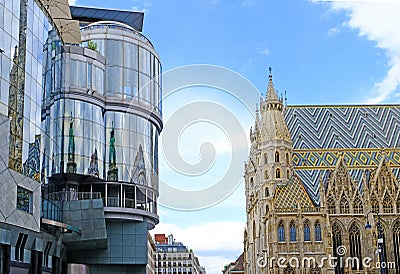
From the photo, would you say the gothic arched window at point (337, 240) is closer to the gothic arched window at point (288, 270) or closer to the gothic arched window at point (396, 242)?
the gothic arched window at point (288, 270)

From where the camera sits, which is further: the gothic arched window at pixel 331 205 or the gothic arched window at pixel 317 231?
the gothic arched window at pixel 331 205

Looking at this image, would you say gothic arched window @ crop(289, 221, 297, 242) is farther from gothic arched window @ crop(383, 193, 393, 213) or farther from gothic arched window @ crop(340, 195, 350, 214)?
gothic arched window @ crop(383, 193, 393, 213)

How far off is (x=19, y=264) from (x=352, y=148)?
7134 cm

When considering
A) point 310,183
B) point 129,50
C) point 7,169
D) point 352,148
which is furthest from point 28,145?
→ point 352,148

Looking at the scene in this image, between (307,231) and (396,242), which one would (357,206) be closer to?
(396,242)

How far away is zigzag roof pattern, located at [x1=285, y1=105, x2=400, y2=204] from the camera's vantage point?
96.9 m

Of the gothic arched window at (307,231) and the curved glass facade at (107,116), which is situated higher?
the curved glass facade at (107,116)

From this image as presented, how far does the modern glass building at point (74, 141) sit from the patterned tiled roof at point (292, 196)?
117ft

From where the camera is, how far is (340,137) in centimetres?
10225

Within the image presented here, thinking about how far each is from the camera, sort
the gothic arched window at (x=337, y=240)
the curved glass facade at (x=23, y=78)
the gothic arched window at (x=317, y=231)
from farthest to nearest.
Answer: the gothic arched window at (x=337, y=240)
the gothic arched window at (x=317, y=231)
the curved glass facade at (x=23, y=78)

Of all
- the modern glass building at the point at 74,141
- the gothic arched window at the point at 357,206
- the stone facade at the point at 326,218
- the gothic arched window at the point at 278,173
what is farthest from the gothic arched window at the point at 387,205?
the modern glass building at the point at 74,141


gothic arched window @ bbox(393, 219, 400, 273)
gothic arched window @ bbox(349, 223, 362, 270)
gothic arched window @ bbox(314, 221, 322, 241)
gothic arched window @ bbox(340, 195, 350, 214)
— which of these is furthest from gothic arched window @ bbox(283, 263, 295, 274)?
gothic arched window @ bbox(393, 219, 400, 273)

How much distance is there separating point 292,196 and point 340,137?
17058mm

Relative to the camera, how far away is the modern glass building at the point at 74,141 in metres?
37.2
